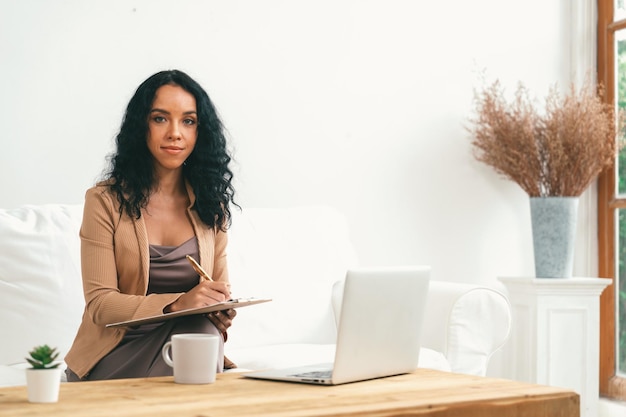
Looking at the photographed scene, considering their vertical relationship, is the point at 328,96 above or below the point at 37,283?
above

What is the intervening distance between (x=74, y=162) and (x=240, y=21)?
818 millimetres

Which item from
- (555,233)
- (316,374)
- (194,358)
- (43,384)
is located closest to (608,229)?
(555,233)

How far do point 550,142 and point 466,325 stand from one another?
1.09 meters

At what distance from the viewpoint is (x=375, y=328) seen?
1.56m

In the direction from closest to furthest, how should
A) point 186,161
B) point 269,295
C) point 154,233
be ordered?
point 154,233, point 186,161, point 269,295

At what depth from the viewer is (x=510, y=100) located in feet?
12.6

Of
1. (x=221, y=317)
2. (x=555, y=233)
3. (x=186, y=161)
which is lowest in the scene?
(x=221, y=317)

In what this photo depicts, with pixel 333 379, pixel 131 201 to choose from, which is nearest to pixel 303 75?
pixel 131 201

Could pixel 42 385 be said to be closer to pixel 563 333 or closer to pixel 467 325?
pixel 467 325

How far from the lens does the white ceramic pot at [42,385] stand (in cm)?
127

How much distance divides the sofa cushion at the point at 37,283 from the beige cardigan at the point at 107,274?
1.25ft

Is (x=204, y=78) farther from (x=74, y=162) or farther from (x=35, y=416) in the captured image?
(x=35, y=416)

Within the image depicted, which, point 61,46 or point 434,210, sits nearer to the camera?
point 61,46

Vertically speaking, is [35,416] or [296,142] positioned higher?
[296,142]
